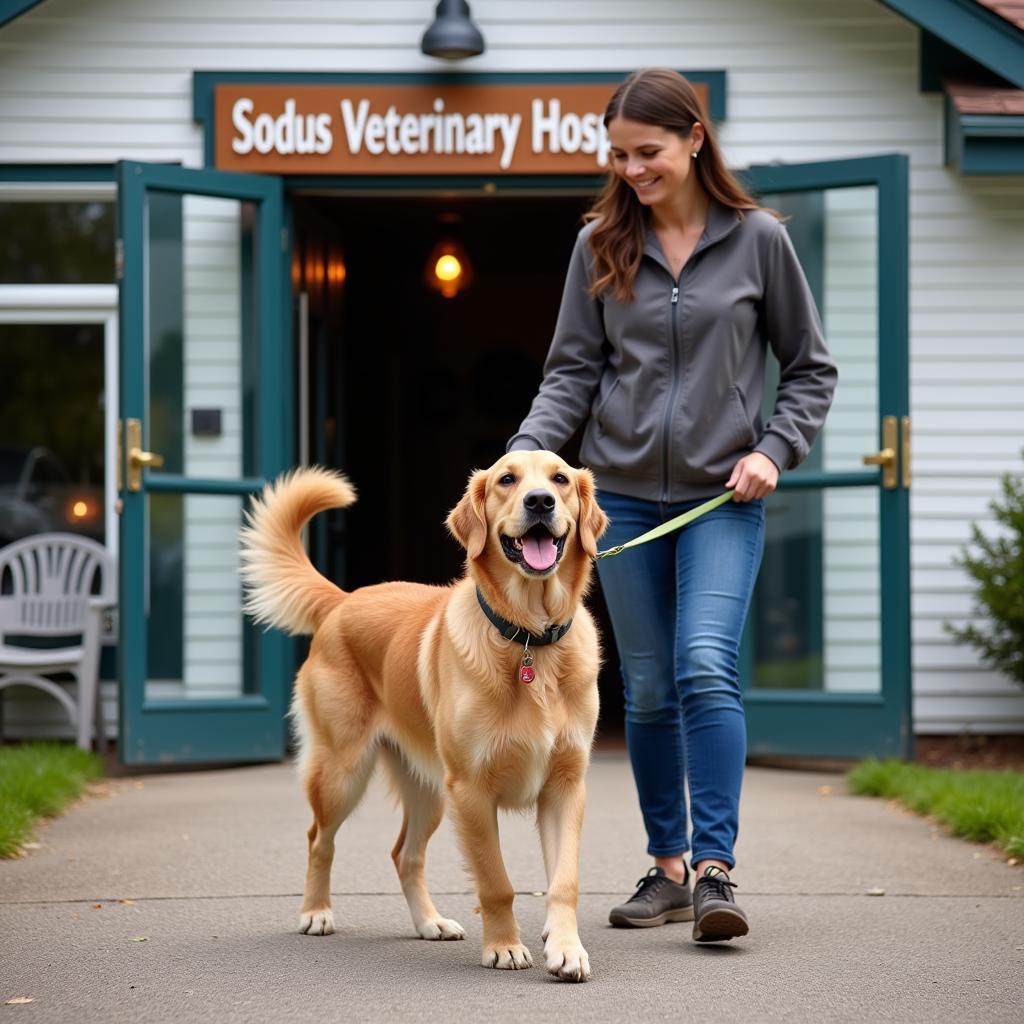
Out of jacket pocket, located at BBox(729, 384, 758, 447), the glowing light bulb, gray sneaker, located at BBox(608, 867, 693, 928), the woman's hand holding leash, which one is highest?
the glowing light bulb

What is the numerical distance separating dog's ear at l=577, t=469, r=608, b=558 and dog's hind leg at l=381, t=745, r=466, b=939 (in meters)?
0.83

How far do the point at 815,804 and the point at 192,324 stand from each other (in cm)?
374

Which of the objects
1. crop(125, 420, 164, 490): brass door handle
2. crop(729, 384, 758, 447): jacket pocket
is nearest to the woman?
crop(729, 384, 758, 447): jacket pocket

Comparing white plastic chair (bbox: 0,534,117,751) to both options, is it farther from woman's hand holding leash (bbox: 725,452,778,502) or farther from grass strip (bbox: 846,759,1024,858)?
woman's hand holding leash (bbox: 725,452,778,502)

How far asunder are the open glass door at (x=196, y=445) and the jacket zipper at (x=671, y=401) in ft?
12.5

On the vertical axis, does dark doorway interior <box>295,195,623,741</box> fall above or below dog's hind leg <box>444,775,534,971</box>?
Answer: above

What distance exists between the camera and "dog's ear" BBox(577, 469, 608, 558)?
3.94 meters

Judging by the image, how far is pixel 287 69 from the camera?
8.13 metres

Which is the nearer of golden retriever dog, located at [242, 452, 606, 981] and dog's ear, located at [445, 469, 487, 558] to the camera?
golden retriever dog, located at [242, 452, 606, 981]

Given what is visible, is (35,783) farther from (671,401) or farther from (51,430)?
(671,401)

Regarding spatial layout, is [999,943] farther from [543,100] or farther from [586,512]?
[543,100]

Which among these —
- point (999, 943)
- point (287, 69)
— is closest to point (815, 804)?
point (999, 943)

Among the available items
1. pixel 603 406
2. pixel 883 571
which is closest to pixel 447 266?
pixel 883 571

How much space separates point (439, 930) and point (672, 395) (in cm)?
150
